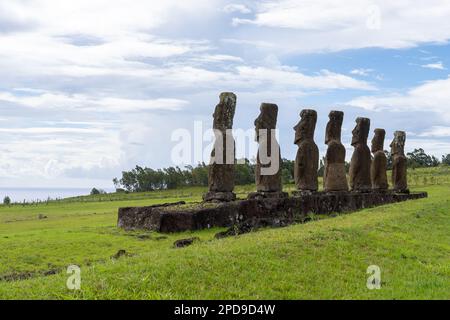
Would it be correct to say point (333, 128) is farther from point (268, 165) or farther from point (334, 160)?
point (268, 165)

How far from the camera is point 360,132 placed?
73.5ft

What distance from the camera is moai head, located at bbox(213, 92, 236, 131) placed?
51.9 feet

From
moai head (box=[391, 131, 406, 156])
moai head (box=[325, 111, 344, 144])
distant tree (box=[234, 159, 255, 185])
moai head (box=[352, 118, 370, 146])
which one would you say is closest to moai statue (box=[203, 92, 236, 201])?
moai head (box=[325, 111, 344, 144])

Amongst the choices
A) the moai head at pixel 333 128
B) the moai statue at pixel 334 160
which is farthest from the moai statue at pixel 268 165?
the moai head at pixel 333 128

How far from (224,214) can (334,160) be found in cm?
715

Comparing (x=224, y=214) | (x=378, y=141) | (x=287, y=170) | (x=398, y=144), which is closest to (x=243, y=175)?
(x=287, y=170)

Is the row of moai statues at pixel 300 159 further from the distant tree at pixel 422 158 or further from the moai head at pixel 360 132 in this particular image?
the distant tree at pixel 422 158

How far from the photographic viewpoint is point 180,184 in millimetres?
52938

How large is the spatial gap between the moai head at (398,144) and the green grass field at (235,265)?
15.3m

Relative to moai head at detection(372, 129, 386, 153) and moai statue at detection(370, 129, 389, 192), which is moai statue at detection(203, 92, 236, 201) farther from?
moai head at detection(372, 129, 386, 153)

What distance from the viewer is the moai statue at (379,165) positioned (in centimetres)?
2456

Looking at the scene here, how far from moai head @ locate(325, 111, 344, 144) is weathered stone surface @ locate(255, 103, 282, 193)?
15.3ft

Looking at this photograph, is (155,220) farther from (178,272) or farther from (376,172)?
(376,172)
